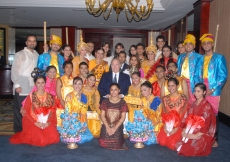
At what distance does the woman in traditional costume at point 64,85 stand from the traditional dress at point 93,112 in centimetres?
27

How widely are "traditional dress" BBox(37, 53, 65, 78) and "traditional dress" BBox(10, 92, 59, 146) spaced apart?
1.76ft

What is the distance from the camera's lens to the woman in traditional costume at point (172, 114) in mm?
3406

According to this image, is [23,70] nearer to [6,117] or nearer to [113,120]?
[113,120]

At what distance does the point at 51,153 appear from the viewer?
3.15 m

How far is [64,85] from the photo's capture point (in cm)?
402

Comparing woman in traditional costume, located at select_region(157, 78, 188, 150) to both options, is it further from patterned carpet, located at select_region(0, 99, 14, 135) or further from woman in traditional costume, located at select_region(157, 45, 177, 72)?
patterned carpet, located at select_region(0, 99, 14, 135)

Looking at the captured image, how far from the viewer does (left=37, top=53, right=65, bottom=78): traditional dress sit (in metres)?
3.97

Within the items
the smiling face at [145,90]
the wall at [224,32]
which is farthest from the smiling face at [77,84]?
the wall at [224,32]

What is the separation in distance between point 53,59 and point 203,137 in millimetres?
2549

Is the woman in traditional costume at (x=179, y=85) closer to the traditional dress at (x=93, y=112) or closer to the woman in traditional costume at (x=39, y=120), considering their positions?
the traditional dress at (x=93, y=112)

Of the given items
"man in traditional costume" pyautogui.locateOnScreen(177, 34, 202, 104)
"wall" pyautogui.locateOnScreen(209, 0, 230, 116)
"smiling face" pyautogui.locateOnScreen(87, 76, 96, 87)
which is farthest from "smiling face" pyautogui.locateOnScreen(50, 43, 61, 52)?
"wall" pyautogui.locateOnScreen(209, 0, 230, 116)

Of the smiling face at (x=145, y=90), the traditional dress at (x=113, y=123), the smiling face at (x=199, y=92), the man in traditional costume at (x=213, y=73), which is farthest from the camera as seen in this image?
the smiling face at (x=145, y=90)

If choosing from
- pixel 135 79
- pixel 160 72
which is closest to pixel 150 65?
pixel 160 72

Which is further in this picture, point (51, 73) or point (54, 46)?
point (54, 46)
